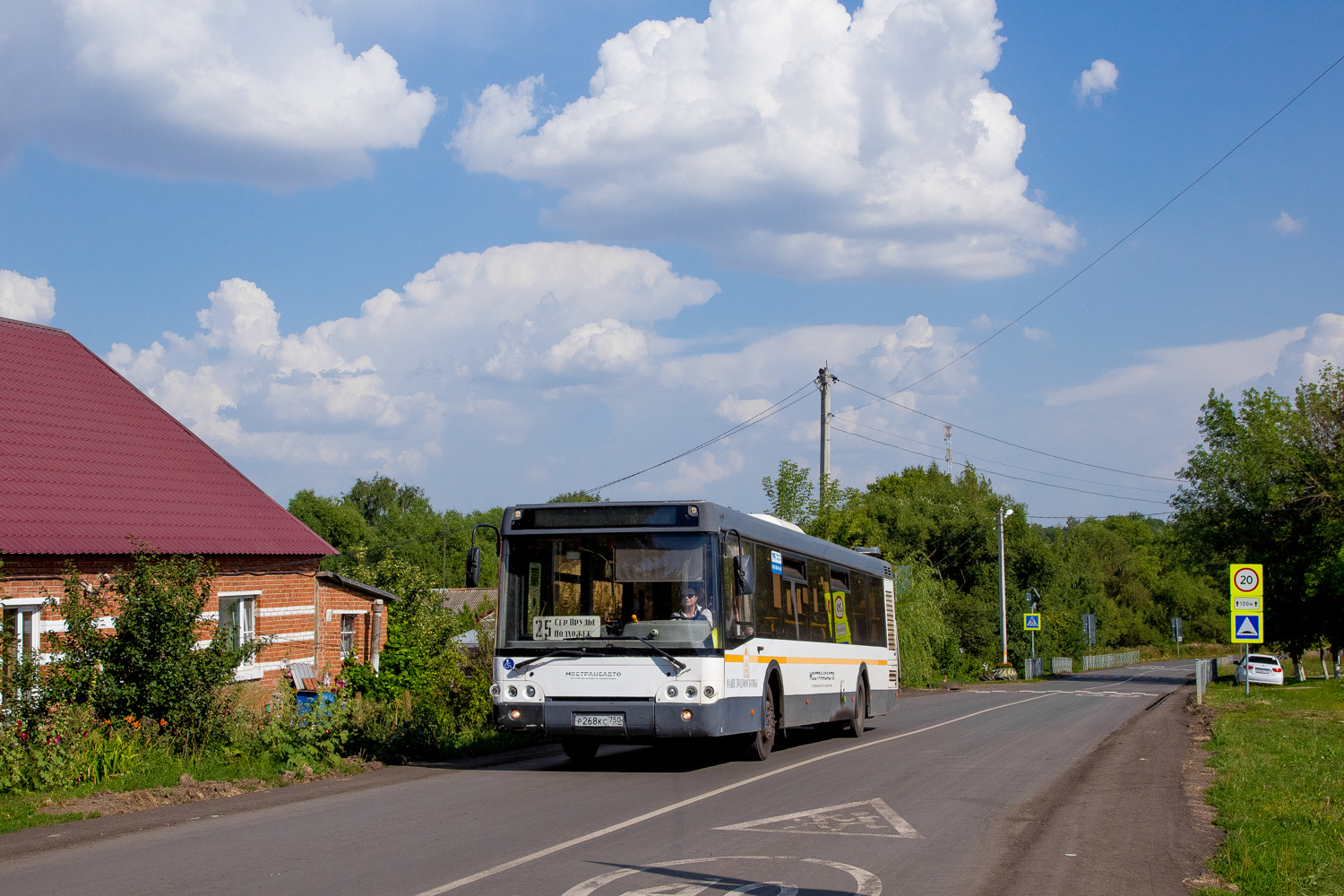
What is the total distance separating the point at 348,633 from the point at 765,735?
1673cm

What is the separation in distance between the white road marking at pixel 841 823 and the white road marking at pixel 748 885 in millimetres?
1072

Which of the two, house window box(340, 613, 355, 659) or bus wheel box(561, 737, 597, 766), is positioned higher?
house window box(340, 613, 355, 659)

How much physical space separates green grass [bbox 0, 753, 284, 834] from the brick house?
5892 millimetres

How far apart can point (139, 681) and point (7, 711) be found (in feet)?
4.62

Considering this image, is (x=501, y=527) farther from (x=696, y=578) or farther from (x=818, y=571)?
(x=818, y=571)

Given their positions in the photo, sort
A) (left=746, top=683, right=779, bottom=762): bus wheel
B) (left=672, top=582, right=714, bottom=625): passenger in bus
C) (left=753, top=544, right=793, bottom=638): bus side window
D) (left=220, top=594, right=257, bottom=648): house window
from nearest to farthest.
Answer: (left=672, top=582, right=714, bottom=625): passenger in bus → (left=753, top=544, right=793, bottom=638): bus side window → (left=746, top=683, right=779, bottom=762): bus wheel → (left=220, top=594, right=257, bottom=648): house window

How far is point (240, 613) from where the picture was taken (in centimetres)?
2303

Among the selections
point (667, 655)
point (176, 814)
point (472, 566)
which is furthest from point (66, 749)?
point (667, 655)

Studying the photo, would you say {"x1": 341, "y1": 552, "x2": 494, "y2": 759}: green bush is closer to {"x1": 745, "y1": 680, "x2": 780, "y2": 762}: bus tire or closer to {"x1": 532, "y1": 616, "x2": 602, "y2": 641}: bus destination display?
{"x1": 532, "y1": 616, "x2": 602, "y2": 641}: bus destination display

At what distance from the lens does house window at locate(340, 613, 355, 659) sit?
28.1 metres

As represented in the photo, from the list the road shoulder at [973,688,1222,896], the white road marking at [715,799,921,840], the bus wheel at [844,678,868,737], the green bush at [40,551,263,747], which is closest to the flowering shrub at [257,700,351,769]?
the green bush at [40,551,263,747]

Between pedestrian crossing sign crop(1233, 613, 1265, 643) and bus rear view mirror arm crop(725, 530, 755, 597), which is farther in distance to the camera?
pedestrian crossing sign crop(1233, 613, 1265, 643)

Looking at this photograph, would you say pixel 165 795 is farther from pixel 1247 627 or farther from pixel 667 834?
pixel 1247 627

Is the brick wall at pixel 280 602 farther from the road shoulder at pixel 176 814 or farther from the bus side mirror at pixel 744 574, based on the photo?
the bus side mirror at pixel 744 574
